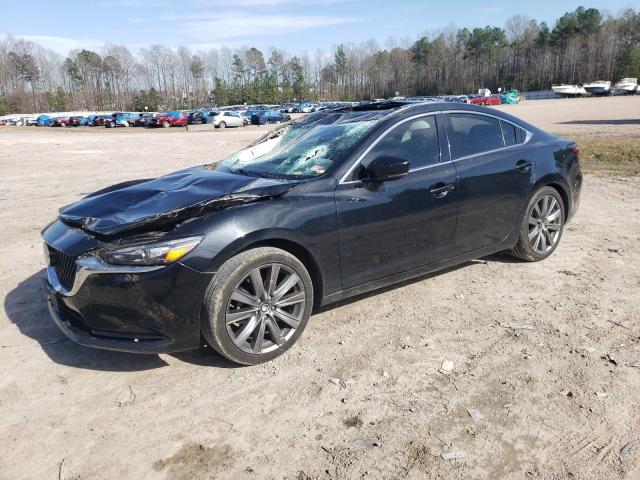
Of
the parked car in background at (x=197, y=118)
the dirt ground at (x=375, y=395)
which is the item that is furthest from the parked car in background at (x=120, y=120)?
the dirt ground at (x=375, y=395)

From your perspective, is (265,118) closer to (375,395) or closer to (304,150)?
(304,150)

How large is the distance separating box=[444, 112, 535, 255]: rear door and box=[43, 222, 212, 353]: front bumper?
2.42 m

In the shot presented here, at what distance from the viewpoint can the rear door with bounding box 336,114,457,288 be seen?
3846 mm

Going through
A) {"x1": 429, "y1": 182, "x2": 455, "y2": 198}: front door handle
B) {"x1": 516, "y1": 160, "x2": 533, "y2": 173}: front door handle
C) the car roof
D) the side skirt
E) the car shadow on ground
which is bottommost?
the car shadow on ground

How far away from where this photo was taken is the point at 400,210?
405 cm

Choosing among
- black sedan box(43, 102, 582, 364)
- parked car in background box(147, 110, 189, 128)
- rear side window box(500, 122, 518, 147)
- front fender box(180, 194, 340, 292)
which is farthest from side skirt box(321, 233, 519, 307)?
parked car in background box(147, 110, 189, 128)

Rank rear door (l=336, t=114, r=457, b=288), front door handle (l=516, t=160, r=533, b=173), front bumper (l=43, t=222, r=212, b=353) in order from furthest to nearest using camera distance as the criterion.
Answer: front door handle (l=516, t=160, r=533, b=173), rear door (l=336, t=114, r=457, b=288), front bumper (l=43, t=222, r=212, b=353)

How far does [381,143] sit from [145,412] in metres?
2.56

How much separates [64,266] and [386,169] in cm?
237

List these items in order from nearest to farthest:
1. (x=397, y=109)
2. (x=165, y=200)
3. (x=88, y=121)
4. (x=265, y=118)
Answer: (x=165, y=200), (x=397, y=109), (x=265, y=118), (x=88, y=121)

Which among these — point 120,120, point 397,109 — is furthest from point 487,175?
point 120,120

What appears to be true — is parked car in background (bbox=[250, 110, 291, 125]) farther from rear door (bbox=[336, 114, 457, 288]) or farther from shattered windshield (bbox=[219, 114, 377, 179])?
rear door (bbox=[336, 114, 457, 288])

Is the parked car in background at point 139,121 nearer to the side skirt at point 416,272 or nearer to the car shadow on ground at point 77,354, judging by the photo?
the car shadow on ground at point 77,354

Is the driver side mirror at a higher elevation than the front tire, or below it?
higher
